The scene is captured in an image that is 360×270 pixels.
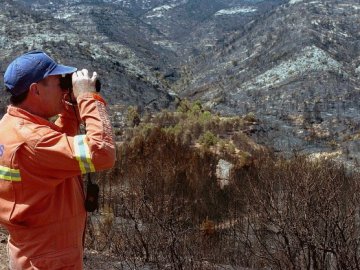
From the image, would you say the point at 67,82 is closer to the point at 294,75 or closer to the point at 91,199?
the point at 91,199

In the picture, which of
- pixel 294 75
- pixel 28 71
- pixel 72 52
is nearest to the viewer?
pixel 28 71

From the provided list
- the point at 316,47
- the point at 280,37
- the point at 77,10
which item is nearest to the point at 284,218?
the point at 316,47

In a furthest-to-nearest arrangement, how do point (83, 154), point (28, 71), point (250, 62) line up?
point (250, 62), point (28, 71), point (83, 154)

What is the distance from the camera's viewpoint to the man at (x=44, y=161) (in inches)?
79.4

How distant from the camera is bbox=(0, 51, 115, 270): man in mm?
2016

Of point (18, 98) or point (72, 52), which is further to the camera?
point (72, 52)

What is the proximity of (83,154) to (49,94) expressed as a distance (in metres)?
0.33

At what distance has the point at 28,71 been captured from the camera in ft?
6.97

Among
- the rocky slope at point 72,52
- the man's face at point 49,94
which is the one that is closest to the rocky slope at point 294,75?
the rocky slope at point 72,52

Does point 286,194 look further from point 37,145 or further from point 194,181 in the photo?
point 194,181

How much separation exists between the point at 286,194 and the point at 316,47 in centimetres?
8099

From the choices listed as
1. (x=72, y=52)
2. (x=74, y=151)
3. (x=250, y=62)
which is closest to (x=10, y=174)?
(x=74, y=151)

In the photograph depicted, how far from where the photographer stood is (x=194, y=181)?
18750 mm

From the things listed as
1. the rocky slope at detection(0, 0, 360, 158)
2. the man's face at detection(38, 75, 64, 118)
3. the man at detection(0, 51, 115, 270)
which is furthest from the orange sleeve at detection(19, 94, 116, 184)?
the rocky slope at detection(0, 0, 360, 158)
